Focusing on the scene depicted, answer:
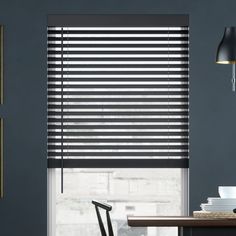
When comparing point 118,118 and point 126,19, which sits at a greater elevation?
point 126,19

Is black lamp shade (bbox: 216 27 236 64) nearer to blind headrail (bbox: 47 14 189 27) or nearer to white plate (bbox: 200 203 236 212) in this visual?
white plate (bbox: 200 203 236 212)

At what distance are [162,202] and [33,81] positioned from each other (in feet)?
4.32

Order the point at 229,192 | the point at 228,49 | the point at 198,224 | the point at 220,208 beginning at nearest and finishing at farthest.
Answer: the point at 198,224
the point at 220,208
the point at 229,192
the point at 228,49

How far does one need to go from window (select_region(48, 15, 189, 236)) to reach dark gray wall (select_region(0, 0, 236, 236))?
9 cm

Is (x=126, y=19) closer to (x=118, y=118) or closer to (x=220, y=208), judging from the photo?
(x=118, y=118)

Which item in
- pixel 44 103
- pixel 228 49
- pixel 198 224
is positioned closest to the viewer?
pixel 198 224

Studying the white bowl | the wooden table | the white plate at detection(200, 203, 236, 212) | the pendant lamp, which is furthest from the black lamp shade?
the wooden table

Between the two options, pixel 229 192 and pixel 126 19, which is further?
pixel 126 19

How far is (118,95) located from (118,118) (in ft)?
0.56

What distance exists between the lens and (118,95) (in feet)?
15.5

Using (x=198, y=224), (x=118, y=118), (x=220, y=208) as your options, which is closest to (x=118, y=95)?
(x=118, y=118)

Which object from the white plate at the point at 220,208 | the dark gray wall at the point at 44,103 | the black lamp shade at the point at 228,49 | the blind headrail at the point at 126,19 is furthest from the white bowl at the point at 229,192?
the blind headrail at the point at 126,19

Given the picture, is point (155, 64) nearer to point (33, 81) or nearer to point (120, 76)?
point (120, 76)

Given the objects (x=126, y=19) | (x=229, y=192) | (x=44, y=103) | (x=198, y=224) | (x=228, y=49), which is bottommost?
(x=198, y=224)
